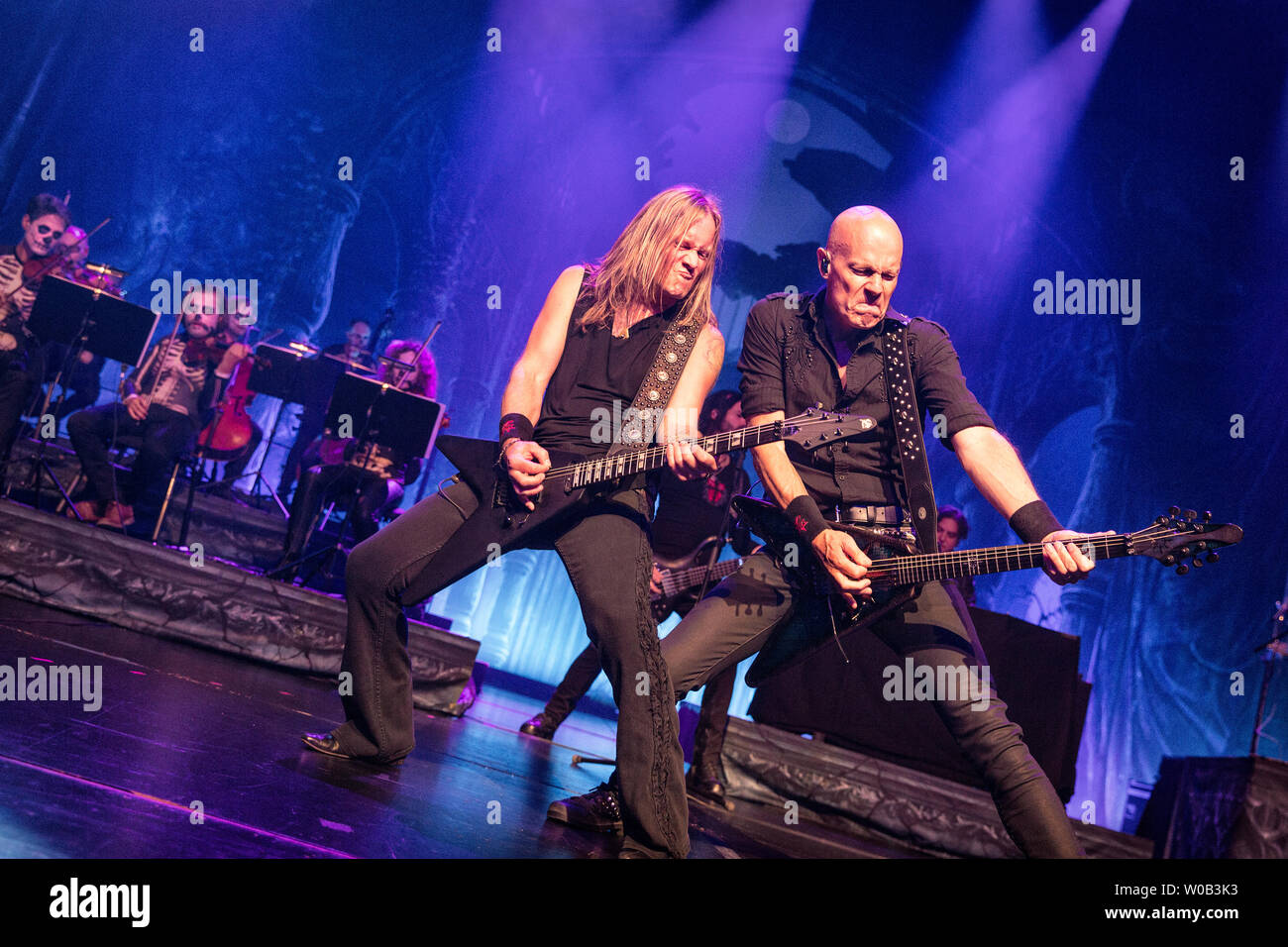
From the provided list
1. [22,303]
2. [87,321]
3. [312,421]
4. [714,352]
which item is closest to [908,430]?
[714,352]

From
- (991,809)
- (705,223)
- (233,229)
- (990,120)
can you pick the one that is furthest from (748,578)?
(990,120)

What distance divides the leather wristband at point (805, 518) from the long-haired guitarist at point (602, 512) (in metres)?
0.34

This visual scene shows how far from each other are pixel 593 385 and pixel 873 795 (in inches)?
135

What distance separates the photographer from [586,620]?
2576 mm

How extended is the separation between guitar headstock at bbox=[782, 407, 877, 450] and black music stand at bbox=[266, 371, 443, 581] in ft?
10.7

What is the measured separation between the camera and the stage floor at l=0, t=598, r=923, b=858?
1.73 meters

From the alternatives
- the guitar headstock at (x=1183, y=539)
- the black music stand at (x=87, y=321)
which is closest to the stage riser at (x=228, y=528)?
the black music stand at (x=87, y=321)

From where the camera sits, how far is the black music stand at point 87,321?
5.21 metres
